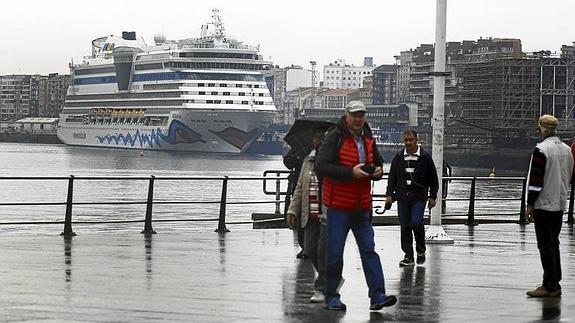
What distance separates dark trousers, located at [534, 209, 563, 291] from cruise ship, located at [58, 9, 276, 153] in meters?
126

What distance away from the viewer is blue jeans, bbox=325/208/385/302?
964 centimetres

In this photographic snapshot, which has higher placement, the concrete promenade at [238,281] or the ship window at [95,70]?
the ship window at [95,70]

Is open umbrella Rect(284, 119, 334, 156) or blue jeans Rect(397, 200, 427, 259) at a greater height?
open umbrella Rect(284, 119, 334, 156)

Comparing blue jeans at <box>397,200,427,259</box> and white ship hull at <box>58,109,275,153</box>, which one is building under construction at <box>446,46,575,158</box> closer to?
white ship hull at <box>58,109,275,153</box>

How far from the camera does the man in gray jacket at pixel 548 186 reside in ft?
35.0

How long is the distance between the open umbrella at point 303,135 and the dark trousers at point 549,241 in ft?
6.75

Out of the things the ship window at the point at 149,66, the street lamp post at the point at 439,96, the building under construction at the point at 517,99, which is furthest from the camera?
the ship window at the point at 149,66

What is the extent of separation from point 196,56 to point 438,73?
12850 cm

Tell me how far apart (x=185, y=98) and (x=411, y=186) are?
4987 inches

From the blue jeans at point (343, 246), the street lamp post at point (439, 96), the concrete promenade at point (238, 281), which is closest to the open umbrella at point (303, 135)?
the concrete promenade at point (238, 281)

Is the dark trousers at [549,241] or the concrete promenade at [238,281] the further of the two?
the dark trousers at [549,241]

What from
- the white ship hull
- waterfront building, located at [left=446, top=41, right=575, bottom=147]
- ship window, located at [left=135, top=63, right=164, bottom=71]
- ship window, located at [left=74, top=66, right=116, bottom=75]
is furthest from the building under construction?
ship window, located at [left=74, top=66, right=116, bottom=75]

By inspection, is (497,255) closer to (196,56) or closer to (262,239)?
(262,239)

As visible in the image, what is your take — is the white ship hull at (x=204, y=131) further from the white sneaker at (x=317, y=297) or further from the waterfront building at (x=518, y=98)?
the white sneaker at (x=317, y=297)
